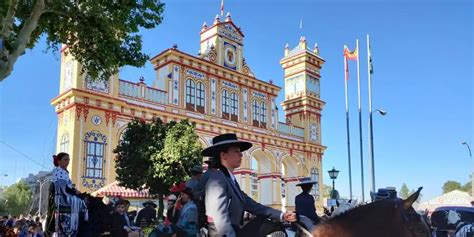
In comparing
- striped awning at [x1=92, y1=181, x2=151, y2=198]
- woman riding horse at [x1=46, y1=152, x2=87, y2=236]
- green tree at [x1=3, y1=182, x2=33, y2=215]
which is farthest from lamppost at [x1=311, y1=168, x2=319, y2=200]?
green tree at [x1=3, y1=182, x2=33, y2=215]

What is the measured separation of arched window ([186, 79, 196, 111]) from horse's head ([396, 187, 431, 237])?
25129 mm

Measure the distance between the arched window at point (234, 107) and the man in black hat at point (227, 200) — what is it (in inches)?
1046

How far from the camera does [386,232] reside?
2639 millimetres

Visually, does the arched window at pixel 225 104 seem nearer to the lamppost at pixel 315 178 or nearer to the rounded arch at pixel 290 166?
the rounded arch at pixel 290 166

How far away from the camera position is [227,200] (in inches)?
124

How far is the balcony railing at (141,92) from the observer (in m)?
25.0

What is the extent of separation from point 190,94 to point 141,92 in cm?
346

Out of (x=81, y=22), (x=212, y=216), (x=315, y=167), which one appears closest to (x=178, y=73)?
(x=315, y=167)

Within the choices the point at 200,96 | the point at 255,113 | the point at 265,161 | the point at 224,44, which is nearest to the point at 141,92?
the point at 200,96

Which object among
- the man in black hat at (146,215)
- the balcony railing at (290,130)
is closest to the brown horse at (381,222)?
the man in black hat at (146,215)

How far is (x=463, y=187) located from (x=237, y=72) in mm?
61573

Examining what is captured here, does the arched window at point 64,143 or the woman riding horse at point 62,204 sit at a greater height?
the arched window at point 64,143

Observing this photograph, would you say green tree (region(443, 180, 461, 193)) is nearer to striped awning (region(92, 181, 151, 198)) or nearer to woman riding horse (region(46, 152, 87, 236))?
striped awning (region(92, 181, 151, 198))

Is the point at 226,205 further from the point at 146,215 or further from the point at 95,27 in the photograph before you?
the point at 146,215
